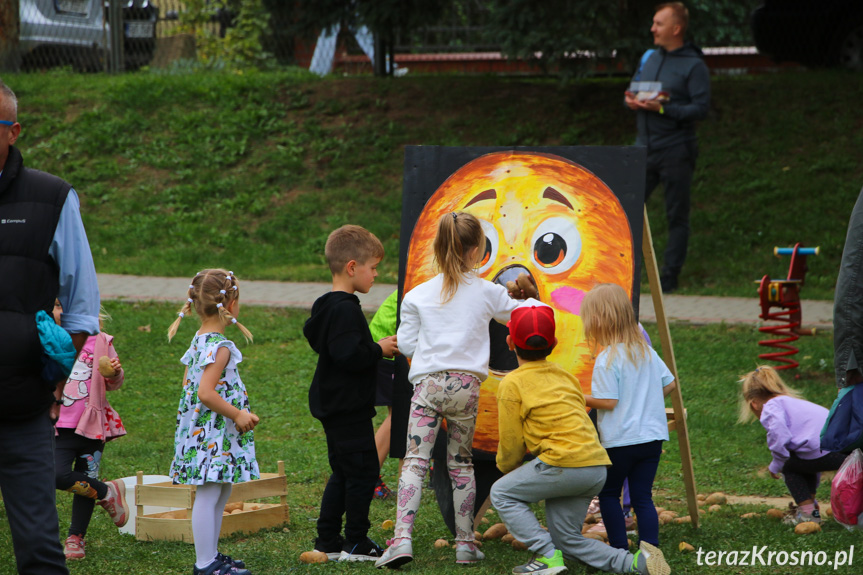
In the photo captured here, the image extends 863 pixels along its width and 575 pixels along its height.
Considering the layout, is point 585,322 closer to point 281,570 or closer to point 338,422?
point 338,422

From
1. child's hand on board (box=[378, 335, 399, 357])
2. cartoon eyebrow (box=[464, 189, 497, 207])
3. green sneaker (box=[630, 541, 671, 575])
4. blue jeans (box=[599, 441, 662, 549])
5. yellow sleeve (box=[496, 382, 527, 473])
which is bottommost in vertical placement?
green sneaker (box=[630, 541, 671, 575])

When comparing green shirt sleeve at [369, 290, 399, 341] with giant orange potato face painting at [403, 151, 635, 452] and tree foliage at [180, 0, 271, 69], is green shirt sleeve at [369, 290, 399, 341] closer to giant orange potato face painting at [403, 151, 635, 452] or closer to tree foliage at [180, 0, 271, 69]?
giant orange potato face painting at [403, 151, 635, 452]

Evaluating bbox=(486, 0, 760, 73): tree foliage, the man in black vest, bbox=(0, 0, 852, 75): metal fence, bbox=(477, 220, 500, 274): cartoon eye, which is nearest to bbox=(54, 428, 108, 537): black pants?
the man in black vest

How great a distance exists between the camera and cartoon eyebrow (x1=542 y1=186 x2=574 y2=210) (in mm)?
5213

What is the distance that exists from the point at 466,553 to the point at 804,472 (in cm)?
205

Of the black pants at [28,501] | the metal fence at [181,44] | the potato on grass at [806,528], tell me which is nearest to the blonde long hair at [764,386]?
the potato on grass at [806,528]

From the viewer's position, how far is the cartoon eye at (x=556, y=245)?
201 inches

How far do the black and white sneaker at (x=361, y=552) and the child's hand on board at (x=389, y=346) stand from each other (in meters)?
0.89

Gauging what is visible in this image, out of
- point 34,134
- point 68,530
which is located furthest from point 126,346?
point 34,134

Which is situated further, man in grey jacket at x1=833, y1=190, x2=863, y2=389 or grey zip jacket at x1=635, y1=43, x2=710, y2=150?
grey zip jacket at x1=635, y1=43, x2=710, y2=150

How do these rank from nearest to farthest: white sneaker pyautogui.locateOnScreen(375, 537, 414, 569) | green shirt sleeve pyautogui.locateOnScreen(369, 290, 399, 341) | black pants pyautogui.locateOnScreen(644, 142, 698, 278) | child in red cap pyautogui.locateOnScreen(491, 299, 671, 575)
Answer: child in red cap pyautogui.locateOnScreen(491, 299, 671, 575) → white sneaker pyautogui.locateOnScreen(375, 537, 414, 569) → green shirt sleeve pyautogui.locateOnScreen(369, 290, 399, 341) → black pants pyautogui.locateOnScreen(644, 142, 698, 278)

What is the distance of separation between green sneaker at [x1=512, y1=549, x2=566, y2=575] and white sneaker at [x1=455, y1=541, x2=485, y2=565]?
0.95ft

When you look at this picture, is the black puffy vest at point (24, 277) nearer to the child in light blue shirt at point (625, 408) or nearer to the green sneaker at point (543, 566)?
the green sneaker at point (543, 566)

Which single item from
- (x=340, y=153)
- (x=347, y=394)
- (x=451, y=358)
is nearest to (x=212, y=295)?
(x=347, y=394)
